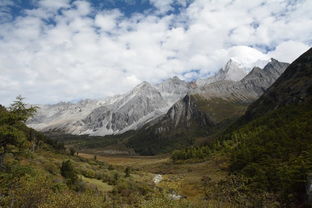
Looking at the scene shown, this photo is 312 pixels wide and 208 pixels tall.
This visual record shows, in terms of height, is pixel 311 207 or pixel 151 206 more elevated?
pixel 151 206

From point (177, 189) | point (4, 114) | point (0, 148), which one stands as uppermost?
point (4, 114)

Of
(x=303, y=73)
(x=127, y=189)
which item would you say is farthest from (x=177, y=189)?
(x=303, y=73)

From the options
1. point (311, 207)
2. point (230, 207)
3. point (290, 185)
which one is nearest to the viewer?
point (230, 207)

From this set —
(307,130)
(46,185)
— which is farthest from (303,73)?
(46,185)

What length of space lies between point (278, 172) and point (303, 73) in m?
173

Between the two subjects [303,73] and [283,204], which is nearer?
[283,204]

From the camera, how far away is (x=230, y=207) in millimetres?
35094

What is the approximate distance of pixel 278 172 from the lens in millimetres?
54719

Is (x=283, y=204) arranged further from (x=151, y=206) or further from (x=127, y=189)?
(x=127, y=189)

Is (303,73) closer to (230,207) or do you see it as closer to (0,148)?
(230,207)

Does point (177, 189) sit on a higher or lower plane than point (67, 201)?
lower

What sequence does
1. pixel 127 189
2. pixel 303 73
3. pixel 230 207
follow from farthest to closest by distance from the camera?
pixel 303 73
pixel 127 189
pixel 230 207

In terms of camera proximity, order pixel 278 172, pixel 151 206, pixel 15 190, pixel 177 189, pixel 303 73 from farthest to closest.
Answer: pixel 303 73, pixel 177 189, pixel 278 172, pixel 15 190, pixel 151 206

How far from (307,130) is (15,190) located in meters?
83.4
